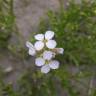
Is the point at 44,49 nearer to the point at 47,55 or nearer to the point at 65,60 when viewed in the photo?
the point at 47,55

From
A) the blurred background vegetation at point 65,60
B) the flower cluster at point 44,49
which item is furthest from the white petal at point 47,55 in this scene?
the blurred background vegetation at point 65,60

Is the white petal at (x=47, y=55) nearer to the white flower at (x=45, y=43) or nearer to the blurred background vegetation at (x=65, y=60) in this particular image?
the white flower at (x=45, y=43)

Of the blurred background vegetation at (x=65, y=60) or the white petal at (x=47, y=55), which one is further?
the blurred background vegetation at (x=65, y=60)

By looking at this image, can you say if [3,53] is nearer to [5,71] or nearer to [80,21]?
[5,71]

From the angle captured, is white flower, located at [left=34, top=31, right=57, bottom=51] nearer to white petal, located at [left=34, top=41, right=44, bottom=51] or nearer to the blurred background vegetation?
white petal, located at [left=34, top=41, right=44, bottom=51]

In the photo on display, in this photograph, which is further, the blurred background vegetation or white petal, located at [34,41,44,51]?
the blurred background vegetation

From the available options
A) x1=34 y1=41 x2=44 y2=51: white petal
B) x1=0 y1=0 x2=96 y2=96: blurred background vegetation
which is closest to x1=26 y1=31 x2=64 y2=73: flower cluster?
x1=34 y1=41 x2=44 y2=51: white petal

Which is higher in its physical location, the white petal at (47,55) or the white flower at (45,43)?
the white flower at (45,43)

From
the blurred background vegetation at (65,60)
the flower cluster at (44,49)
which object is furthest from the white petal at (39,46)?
the blurred background vegetation at (65,60)
